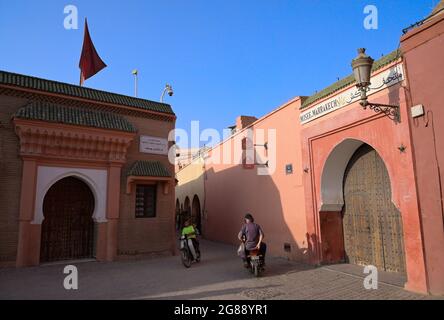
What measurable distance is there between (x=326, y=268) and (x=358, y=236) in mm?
1252

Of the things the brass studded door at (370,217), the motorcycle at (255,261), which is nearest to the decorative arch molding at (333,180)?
the brass studded door at (370,217)

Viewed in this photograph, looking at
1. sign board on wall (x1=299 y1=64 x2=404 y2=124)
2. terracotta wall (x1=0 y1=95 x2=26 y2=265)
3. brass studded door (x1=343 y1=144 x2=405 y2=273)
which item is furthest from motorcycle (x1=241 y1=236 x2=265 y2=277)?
terracotta wall (x1=0 y1=95 x2=26 y2=265)

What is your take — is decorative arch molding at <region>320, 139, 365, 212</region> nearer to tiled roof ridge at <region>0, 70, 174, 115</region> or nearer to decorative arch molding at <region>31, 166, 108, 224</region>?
tiled roof ridge at <region>0, 70, 174, 115</region>

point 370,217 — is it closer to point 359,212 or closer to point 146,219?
point 359,212

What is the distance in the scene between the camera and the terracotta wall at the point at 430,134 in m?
5.71

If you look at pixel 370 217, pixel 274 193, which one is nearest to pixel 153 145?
pixel 274 193

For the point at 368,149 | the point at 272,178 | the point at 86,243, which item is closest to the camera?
the point at 368,149

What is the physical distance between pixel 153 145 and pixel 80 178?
2812 millimetres

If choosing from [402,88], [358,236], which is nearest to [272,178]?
[358,236]

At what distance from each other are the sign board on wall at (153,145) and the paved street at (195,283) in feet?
13.6
